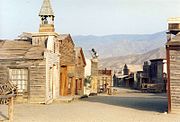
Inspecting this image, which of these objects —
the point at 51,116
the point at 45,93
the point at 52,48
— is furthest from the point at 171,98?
the point at 52,48

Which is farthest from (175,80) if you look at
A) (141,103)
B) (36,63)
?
(36,63)

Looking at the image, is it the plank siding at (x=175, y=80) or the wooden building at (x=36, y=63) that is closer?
the plank siding at (x=175, y=80)

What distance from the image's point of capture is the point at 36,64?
28.1 m

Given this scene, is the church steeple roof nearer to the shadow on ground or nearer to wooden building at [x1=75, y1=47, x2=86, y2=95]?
the shadow on ground

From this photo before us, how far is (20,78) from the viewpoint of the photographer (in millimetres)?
28188

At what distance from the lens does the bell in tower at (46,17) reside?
1242 inches

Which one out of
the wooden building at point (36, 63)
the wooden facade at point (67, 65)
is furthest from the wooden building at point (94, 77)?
the wooden building at point (36, 63)

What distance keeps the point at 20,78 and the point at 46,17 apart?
259 inches

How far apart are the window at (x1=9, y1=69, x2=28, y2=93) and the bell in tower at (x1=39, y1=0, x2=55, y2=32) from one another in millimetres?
4641

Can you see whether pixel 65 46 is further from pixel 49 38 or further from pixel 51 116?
pixel 51 116

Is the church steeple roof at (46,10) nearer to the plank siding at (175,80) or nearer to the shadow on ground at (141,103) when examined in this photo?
the shadow on ground at (141,103)

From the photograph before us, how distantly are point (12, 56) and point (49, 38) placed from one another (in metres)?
3.31

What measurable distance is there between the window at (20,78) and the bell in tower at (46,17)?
4641mm

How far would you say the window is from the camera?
2814 cm
